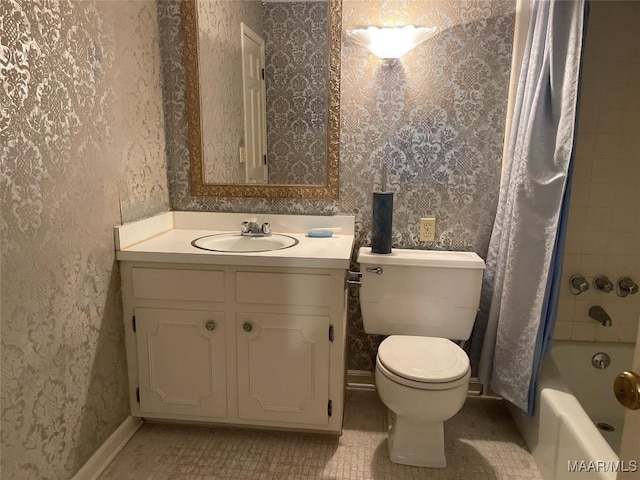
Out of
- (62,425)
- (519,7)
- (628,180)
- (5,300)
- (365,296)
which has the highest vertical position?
(519,7)

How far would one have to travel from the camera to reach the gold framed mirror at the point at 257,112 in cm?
209

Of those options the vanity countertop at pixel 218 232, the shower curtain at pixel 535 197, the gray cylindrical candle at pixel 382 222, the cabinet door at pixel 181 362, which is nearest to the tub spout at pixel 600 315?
the shower curtain at pixel 535 197

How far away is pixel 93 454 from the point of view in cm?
170

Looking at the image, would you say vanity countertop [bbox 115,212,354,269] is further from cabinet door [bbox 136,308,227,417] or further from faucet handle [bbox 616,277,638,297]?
faucet handle [bbox 616,277,638,297]

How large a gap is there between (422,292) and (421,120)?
76cm

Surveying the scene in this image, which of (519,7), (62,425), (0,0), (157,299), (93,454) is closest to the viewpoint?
(0,0)

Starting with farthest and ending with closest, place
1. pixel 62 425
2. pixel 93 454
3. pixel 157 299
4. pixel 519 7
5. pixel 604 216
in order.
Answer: pixel 604 216
pixel 519 7
pixel 157 299
pixel 93 454
pixel 62 425

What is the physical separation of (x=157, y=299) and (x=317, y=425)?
80 centimetres

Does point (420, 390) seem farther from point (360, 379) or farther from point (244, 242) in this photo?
point (244, 242)


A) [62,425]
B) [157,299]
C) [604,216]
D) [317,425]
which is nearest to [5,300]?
[62,425]

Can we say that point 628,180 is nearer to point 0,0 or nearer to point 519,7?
point 519,7

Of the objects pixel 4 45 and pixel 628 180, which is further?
pixel 628 180

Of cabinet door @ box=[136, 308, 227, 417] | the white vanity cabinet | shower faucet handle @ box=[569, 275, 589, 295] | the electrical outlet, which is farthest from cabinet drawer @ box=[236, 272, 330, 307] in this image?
shower faucet handle @ box=[569, 275, 589, 295]

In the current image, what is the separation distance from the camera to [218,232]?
2242mm
